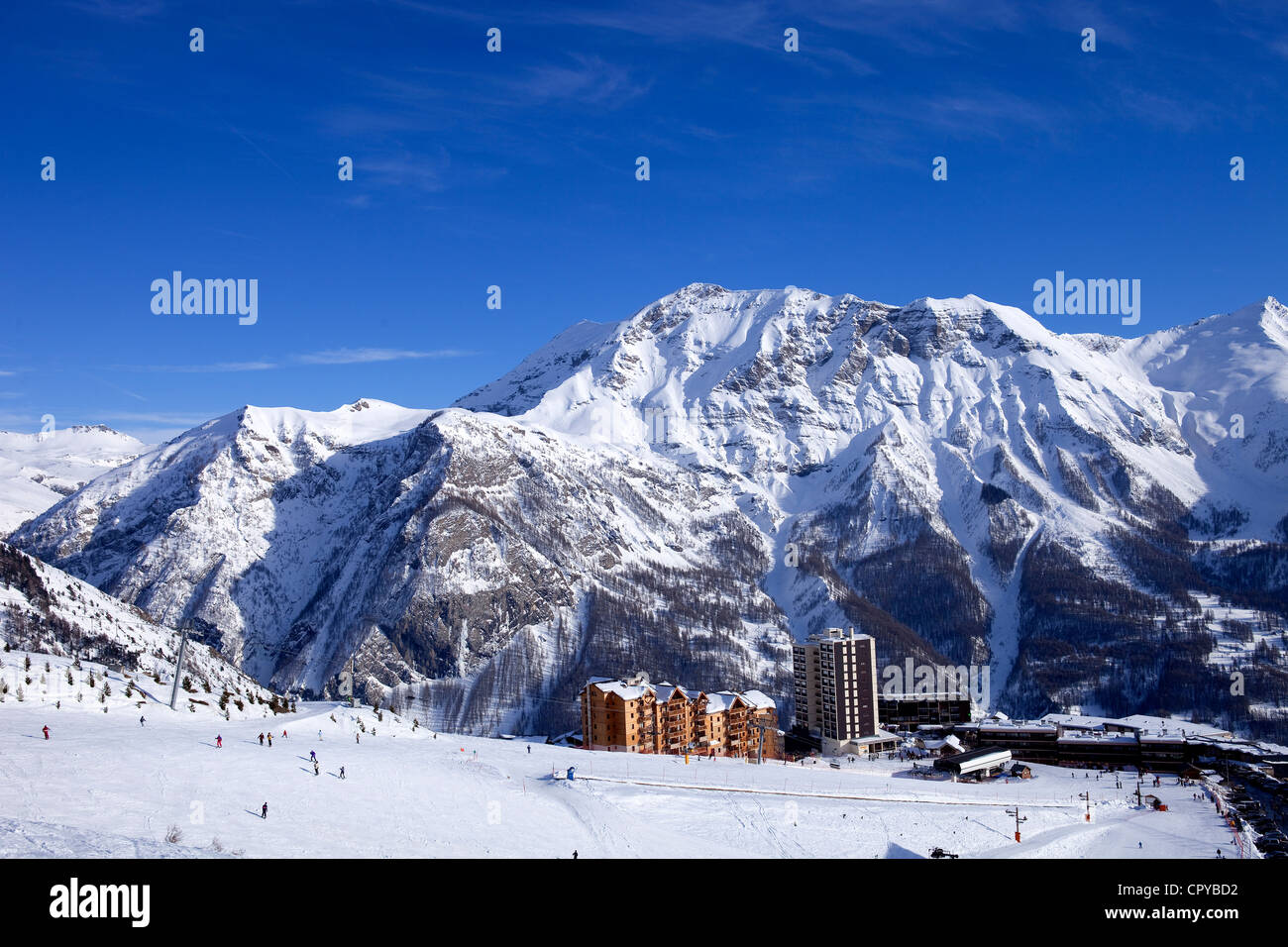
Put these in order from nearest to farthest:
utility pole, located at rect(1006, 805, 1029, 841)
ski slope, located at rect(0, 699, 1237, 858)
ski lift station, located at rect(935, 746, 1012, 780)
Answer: ski slope, located at rect(0, 699, 1237, 858) → utility pole, located at rect(1006, 805, 1029, 841) → ski lift station, located at rect(935, 746, 1012, 780)

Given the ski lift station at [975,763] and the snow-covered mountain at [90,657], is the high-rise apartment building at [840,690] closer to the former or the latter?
the ski lift station at [975,763]

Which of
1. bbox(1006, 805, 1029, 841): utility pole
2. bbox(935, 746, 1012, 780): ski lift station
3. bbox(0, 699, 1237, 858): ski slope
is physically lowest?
bbox(935, 746, 1012, 780): ski lift station

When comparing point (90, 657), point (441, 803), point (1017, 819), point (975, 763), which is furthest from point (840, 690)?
point (441, 803)

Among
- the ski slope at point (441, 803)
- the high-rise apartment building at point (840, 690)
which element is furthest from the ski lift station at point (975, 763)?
the ski slope at point (441, 803)

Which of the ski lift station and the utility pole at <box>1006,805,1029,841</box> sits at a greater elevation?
the utility pole at <box>1006,805,1029,841</box>

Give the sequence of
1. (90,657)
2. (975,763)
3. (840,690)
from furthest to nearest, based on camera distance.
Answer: (840,690) → (975,763) → (90,657)

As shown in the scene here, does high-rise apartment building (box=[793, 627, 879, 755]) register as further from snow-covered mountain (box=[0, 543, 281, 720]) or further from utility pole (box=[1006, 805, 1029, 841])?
snow-covered mountain (box=[0, 543, 281, 720])

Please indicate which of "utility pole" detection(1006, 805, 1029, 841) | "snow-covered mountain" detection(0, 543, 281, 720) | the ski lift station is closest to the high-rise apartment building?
the ski lift station

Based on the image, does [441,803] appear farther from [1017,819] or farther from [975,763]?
Answer: [975,763]
